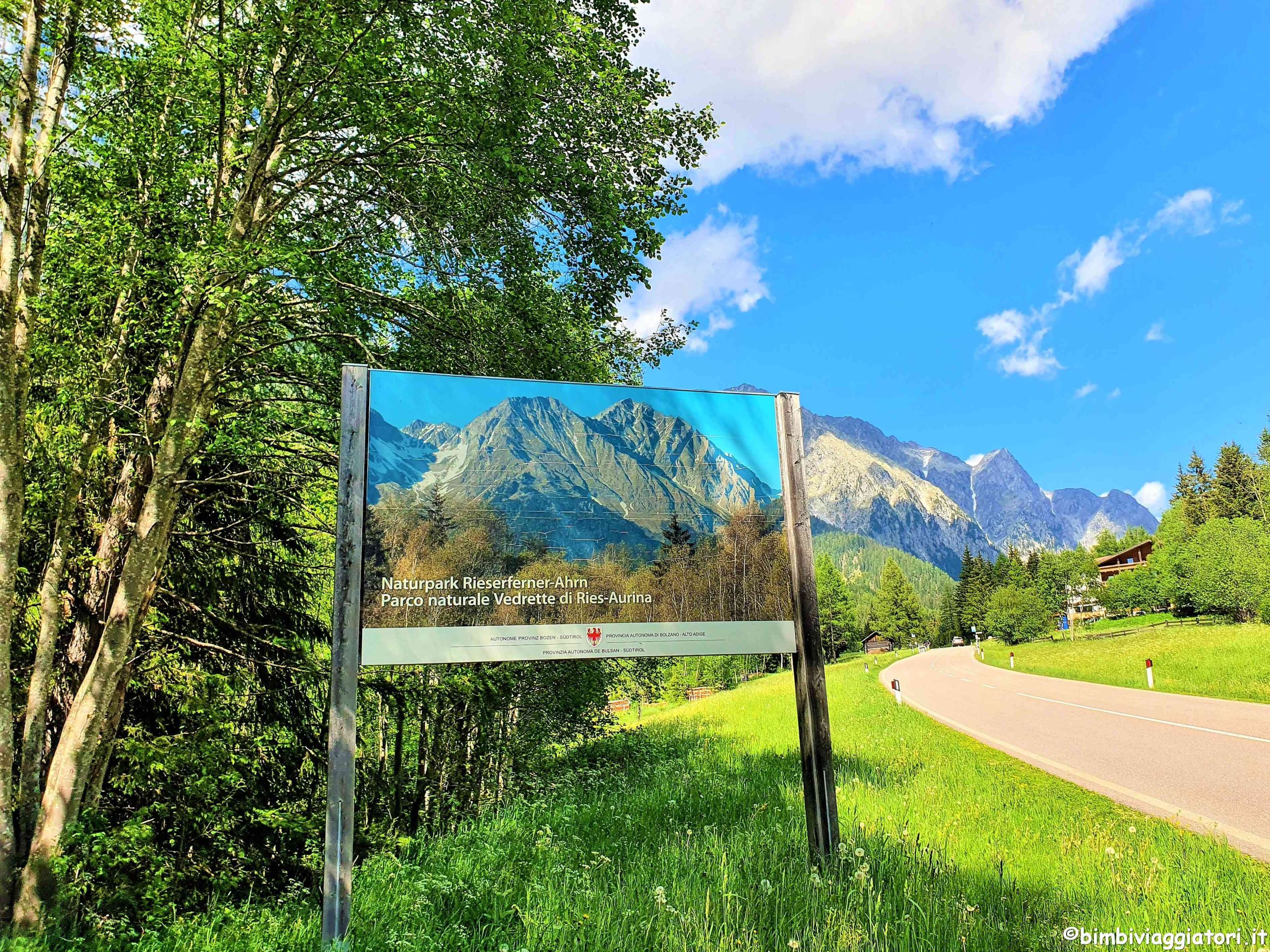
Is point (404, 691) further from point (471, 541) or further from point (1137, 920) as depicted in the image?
point (1137, 920)

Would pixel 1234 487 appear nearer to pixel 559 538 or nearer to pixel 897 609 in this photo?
pixel 897 609

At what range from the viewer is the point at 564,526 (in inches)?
169

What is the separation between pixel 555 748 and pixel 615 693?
1.81m

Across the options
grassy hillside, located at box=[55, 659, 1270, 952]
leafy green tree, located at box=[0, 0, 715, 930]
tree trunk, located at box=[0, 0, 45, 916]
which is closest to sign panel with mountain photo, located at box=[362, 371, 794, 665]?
grassy hillside, located at box=[55, 659, 1270, 952]

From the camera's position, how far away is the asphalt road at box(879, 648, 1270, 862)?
22.4ft

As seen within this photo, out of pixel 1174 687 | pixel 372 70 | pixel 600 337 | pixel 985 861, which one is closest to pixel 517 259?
pixel 372 70

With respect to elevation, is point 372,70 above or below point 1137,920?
above

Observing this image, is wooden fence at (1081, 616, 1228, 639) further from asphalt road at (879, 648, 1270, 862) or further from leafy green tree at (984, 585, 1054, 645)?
asphalt road at (879, 648, 1270, 862)

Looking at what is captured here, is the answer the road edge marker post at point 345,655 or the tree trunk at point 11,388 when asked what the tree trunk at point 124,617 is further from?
the road edge marker post at point 345,655

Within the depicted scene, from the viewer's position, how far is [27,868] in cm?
487

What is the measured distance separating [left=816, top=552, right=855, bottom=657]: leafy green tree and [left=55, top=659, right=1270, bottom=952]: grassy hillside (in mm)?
52157

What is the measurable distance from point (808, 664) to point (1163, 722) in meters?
12.6

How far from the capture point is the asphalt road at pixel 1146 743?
684cm

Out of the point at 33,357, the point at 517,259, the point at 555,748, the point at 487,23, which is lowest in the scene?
the point at 555,748
